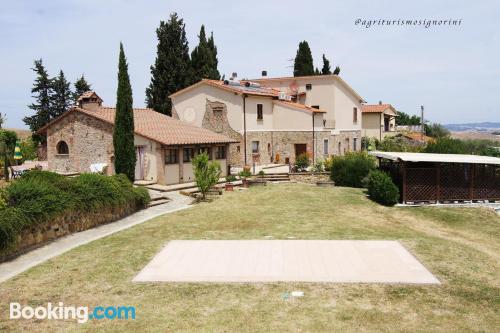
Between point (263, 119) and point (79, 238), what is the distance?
25762 mm

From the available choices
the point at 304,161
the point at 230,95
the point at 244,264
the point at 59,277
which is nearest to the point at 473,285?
the point at 244,264

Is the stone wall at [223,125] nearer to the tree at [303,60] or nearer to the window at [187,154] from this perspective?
the window at [187,154]

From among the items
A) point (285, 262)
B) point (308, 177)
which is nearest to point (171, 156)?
point (308, 177)

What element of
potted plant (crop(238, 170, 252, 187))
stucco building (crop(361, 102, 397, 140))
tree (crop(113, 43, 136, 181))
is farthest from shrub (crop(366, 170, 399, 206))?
stucco building (crop(361, 102, 397, 140))

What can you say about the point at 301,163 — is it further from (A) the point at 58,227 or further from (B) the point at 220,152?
(A) the point at 58,227

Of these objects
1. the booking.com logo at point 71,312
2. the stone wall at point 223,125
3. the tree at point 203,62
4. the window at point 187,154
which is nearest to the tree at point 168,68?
the tree at point 203,62

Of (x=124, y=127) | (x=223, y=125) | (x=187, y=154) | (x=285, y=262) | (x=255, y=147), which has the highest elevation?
(x=223, y=125)

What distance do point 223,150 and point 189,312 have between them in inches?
959

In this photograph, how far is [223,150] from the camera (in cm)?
3331

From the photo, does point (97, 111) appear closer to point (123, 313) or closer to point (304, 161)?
point (304, 161)

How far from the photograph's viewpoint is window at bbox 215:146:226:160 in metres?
32.8

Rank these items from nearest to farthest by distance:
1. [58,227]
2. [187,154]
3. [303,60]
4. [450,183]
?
[58,227] → [450,183] → [187,154] → [303,60]

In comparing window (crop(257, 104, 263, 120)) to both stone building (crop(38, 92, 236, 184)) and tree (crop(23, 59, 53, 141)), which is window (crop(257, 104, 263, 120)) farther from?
tree (crop(23, 59, 53, 141))

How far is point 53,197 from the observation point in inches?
635
